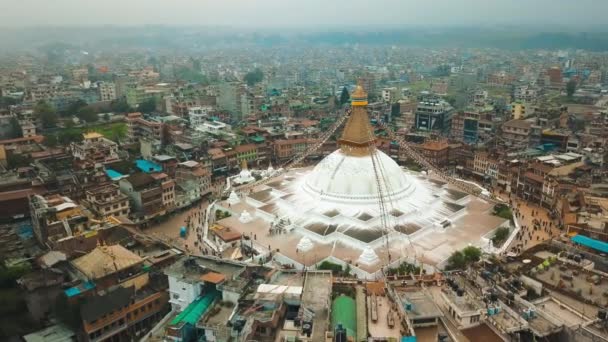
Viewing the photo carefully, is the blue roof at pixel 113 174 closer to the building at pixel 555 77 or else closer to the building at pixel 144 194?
the building at pixel 144 194

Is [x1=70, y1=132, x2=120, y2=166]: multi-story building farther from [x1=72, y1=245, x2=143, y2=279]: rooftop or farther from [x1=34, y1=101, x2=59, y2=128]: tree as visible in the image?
[x1=72, y1=245, x2=143, y2=279]: rooftop

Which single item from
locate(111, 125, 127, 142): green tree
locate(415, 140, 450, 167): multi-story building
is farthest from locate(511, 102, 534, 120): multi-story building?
locate(111, 125, 127, 142): green tree

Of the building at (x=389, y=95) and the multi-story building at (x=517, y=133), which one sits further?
the building at (x=389, y=95)

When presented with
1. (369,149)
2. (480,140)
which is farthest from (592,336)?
(480,140)

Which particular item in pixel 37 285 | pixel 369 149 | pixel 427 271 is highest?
pixel 369 149

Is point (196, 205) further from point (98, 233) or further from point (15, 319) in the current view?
point (15, 319)

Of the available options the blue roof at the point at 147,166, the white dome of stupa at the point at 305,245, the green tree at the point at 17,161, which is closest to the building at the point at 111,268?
the white dome of stupa at the point at 305,245

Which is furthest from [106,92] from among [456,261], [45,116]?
[456,261]
